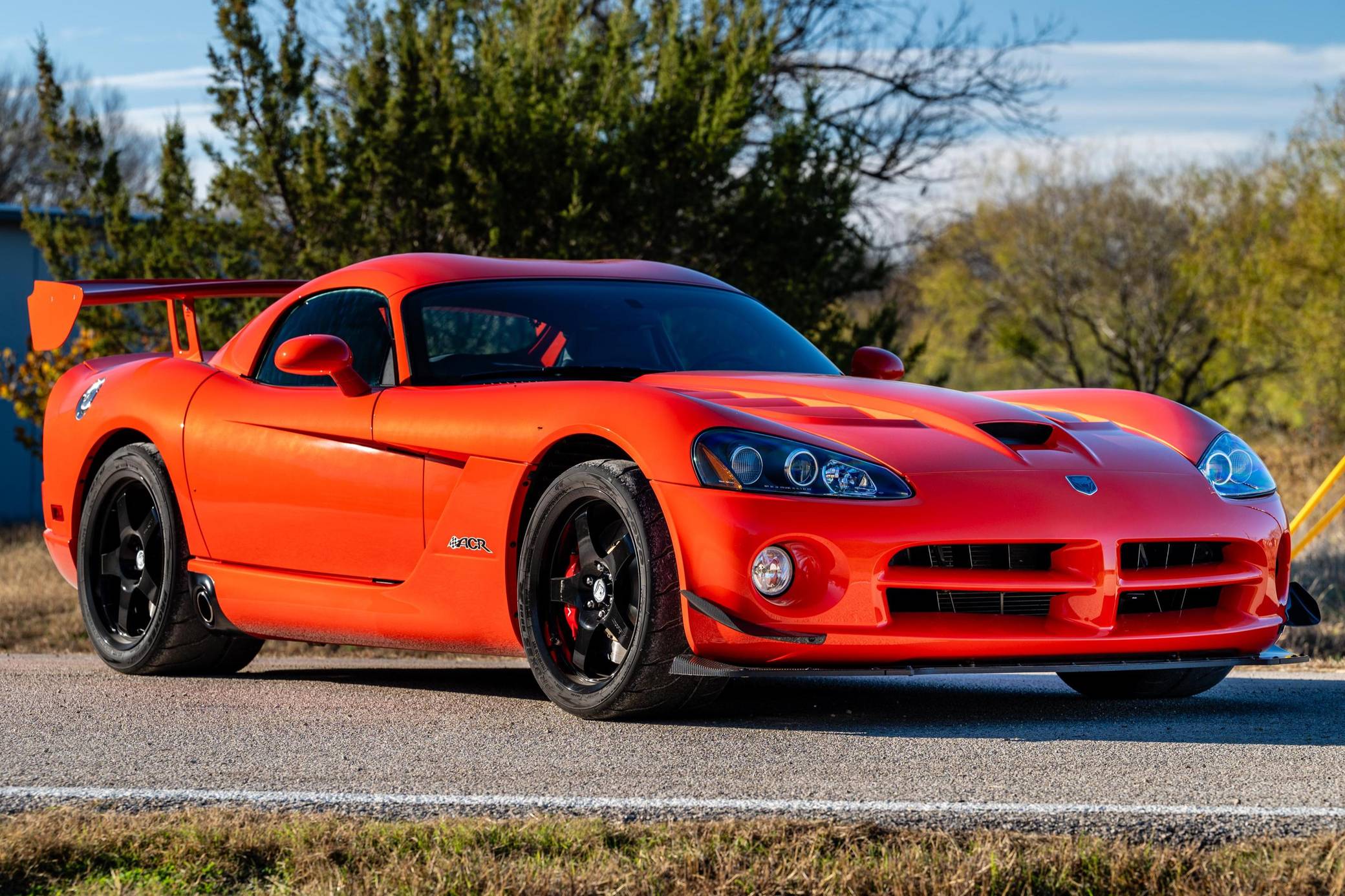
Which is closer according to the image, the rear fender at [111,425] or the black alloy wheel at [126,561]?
the rear fender at [111,425]

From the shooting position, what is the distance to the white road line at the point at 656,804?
3.56 metres

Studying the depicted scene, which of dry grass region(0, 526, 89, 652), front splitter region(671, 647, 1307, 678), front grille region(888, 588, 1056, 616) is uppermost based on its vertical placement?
front grille region(888, 588, 1056, 616)

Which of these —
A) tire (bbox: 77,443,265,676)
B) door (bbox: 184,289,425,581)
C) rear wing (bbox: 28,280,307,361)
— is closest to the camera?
door (bbox: 184,289,425,581)

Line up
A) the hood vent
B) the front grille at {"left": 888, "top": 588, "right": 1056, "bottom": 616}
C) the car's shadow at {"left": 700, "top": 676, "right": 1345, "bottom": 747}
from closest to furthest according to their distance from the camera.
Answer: the front grille at {"left": 888, "top": 588, "right": 1056, "bottom": 616} < the car's shadow at {"left": 700, "top": 676, "right": 1345, "bottom": 747} < the hood vent

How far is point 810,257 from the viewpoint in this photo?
14.7m

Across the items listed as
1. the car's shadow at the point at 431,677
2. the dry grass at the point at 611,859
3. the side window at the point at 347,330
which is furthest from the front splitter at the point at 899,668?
the side window at the point at 347,330

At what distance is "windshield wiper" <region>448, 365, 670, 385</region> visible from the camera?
5.51 meters

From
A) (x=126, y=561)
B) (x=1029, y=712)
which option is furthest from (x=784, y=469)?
(x=126, y=561)

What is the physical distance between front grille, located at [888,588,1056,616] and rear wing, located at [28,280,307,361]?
3.35 metres

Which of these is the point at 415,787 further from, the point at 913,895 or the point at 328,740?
the point at 913,895

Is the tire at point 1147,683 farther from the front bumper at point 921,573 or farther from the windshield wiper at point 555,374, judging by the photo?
the windshield wiper at point 555,374

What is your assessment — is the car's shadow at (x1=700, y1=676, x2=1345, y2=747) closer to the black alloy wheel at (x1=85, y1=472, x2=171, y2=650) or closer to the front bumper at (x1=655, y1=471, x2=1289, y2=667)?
the front bumper at (x1=655, y1=471, x2=1289, y2=667)

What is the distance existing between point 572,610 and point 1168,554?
65.8 inches

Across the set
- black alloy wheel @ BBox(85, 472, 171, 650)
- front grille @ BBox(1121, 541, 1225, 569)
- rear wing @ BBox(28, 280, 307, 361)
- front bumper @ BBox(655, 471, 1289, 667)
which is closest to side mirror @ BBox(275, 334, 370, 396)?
black alloy wheel @ BBox(85, 472, 171, 650)
